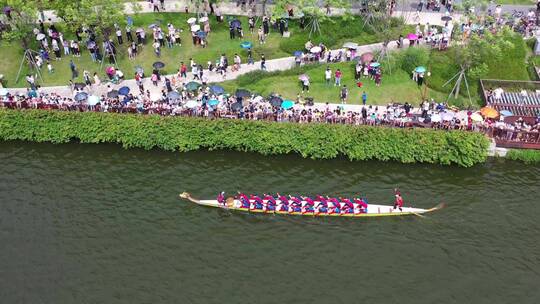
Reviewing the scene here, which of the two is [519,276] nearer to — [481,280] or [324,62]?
[481,280]

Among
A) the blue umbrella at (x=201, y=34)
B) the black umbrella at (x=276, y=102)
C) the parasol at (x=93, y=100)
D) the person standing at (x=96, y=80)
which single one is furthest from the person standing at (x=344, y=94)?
the person standing at (x=96, y=80)

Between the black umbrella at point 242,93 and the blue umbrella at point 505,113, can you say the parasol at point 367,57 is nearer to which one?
the black umbrella at point 242,93

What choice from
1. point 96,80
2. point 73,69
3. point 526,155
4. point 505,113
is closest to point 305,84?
point 505,113

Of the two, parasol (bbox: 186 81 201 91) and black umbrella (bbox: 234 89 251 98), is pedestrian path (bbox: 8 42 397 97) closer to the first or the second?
parasol (bbox: 186 81 201 91)

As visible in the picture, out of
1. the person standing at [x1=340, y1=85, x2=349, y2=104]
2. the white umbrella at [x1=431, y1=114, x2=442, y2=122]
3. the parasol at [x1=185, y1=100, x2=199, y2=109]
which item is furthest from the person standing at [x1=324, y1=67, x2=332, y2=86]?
the parasol at [x1=185, y1=100, x2=199, y2=109]

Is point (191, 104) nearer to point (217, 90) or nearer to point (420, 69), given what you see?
point (217, 90)
